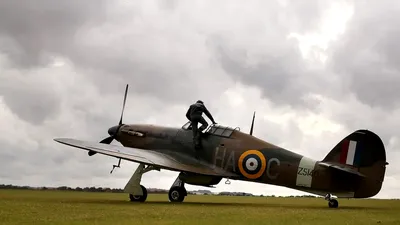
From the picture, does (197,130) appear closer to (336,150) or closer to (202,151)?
(202,151)

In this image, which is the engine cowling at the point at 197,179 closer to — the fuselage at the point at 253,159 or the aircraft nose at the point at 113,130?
the fuselage at the point at 253,159

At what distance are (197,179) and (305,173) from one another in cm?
416

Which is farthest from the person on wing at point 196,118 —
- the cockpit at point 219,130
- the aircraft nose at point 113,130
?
the aircraft nose at point 113,130

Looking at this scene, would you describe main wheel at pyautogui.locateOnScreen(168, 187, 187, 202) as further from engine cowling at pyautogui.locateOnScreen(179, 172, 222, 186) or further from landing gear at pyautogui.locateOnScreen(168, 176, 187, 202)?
engine cowling at pyautogui.locateOnScreen(179, 172, 222, 186)

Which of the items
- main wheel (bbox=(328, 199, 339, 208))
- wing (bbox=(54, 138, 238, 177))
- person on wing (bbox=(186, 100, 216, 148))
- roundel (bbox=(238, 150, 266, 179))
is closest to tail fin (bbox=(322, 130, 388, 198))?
main wheel (bbox=(328, 199, 339, 208))

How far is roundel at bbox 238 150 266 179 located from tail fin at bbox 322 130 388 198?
2.52 m

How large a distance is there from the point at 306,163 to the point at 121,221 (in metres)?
9.61

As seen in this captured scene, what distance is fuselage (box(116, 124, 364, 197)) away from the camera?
695 inches

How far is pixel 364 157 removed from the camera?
57.5ft

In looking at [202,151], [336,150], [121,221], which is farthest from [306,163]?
[121,221]

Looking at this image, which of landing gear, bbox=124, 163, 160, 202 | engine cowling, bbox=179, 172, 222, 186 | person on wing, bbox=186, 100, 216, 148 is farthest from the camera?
person on wing, bbox=186, 100, 216, 148

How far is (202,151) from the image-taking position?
2006cm

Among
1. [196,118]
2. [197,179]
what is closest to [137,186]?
[197,179]

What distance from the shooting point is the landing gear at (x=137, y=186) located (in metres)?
19.4
